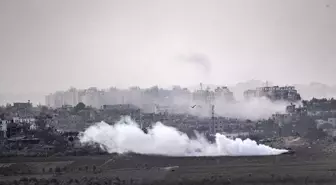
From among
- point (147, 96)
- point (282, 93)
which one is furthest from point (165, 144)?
point (147, 96)

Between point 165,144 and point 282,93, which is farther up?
point 282,93

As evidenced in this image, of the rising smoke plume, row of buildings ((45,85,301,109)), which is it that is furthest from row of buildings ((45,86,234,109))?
the rising smoke plume

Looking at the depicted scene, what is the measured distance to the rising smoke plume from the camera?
4738 centimetres

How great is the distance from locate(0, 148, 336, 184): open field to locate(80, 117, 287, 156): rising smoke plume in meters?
2.52

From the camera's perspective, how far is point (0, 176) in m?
38.6

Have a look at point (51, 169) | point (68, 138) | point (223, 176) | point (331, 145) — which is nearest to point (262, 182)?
point (223, 176)

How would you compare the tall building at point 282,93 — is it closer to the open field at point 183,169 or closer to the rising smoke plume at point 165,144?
the rising smoke plume at point 165,144

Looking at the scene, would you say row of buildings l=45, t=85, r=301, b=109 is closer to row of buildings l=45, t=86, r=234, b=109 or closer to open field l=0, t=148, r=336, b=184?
row of buildings l=45, t=86, r=234, b=109

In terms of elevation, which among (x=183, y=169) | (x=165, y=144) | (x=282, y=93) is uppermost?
(x=282, y=93)

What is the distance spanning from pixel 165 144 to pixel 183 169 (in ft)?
37.2

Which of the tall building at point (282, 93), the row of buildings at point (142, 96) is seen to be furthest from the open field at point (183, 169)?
the row of buildings at point (142, 96)

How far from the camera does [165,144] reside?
49.5 metres

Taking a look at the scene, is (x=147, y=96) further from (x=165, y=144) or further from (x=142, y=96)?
(x=165, y=144)

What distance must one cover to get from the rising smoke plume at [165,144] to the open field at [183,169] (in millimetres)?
2525
